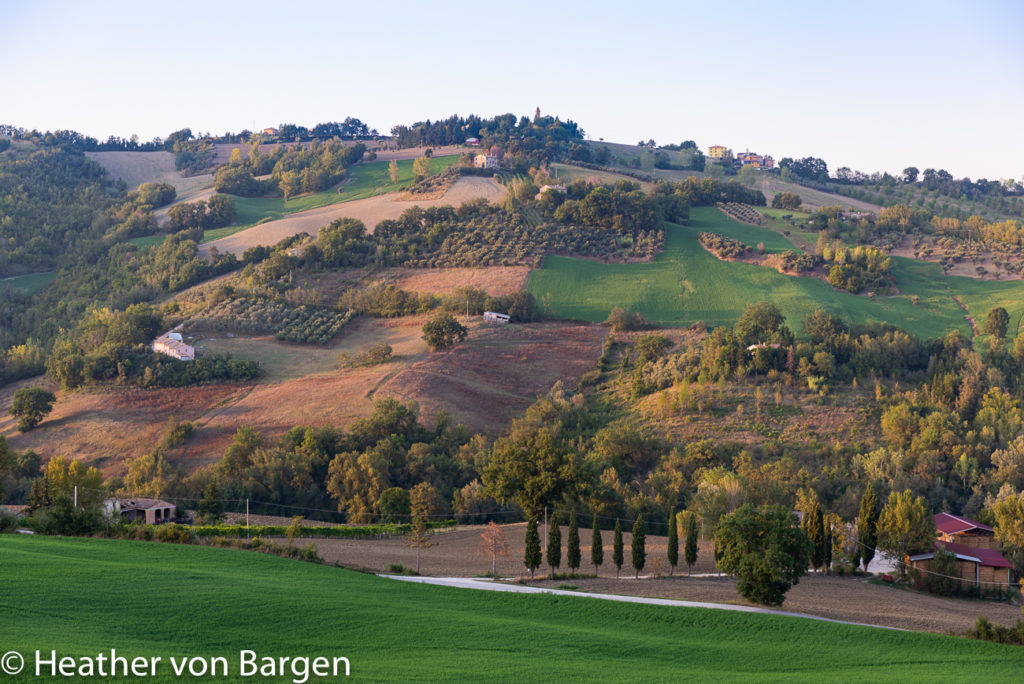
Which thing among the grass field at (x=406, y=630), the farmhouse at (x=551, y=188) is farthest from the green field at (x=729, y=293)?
the grass field at (x=406, y=630)

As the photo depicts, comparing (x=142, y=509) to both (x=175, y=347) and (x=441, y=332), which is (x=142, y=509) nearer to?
(x=175, y=347)

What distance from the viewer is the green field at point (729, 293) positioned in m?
69.1

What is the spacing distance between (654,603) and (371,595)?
812 centimetres

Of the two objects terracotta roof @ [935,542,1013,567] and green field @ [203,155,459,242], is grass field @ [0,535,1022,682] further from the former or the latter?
green field @ [203,155,459,242]

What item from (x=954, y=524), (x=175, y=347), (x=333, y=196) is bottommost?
(x=954, y=524)

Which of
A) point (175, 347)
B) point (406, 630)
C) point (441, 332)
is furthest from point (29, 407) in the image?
point (406, 630)

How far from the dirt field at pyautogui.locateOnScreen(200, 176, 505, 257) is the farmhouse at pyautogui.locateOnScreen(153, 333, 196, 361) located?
23939mm

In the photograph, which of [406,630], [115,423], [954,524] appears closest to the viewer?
[406,630]

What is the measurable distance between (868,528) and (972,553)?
401 centimetres

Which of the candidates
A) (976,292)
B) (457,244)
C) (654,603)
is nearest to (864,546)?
(654,603)

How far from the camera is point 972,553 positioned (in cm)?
3719

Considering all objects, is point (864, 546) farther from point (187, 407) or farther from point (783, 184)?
point (783, 184)

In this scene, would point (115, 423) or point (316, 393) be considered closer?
point (115, 423)

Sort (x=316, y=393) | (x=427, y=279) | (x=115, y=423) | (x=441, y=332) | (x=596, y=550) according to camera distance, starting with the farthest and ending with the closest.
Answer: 1. (x=427, y=279)
2. (x=441, y=332)
3. (x=316, y=393)
4. (x=115, y=423)
5. (x=596, y=550)
